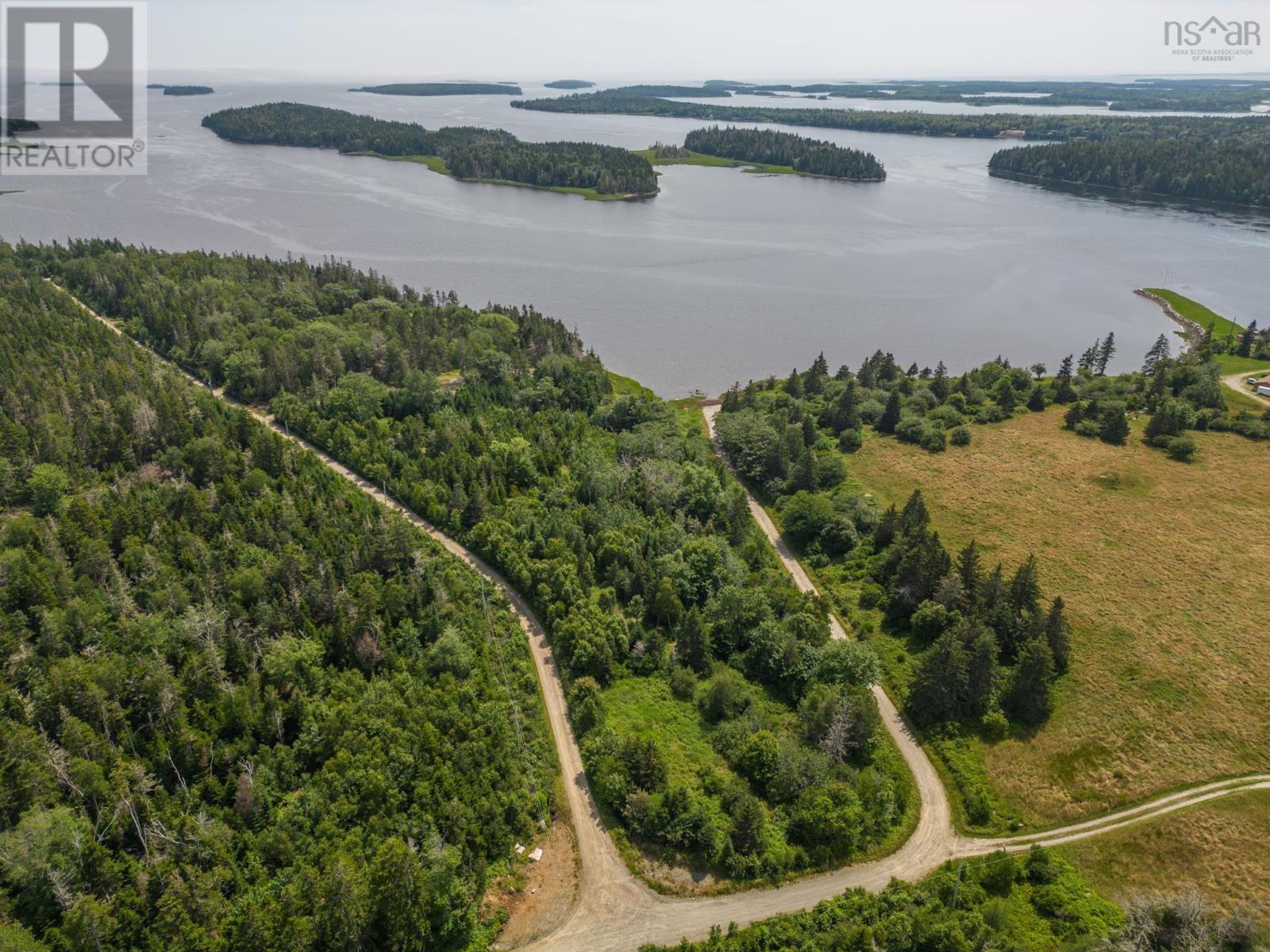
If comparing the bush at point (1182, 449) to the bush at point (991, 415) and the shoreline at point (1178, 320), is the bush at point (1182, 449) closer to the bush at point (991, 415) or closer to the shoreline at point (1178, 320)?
the bush at point (991, 415)

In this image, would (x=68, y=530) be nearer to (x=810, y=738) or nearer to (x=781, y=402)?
(x=810, y=738)

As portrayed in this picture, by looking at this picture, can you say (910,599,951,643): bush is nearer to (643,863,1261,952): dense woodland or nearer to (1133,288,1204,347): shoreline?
(643,863,1261,952): dense woodland

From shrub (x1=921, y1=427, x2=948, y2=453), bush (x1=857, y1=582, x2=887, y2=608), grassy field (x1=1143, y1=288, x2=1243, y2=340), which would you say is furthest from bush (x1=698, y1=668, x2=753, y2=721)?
grassy field (x1=1143, y1=288, x2=1243, y2=340)

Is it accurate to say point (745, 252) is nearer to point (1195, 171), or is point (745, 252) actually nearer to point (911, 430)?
point (911, 430)

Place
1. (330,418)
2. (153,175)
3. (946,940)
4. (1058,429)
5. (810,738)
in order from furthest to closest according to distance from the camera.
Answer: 1. (153,175)
2. (1058,429)
3. (330,418)
4. (810,738)
5. (946,940)

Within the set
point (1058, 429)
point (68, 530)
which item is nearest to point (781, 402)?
point (1058, 429)

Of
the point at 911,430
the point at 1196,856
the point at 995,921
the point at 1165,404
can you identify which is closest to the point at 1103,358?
the point at 1165,404
